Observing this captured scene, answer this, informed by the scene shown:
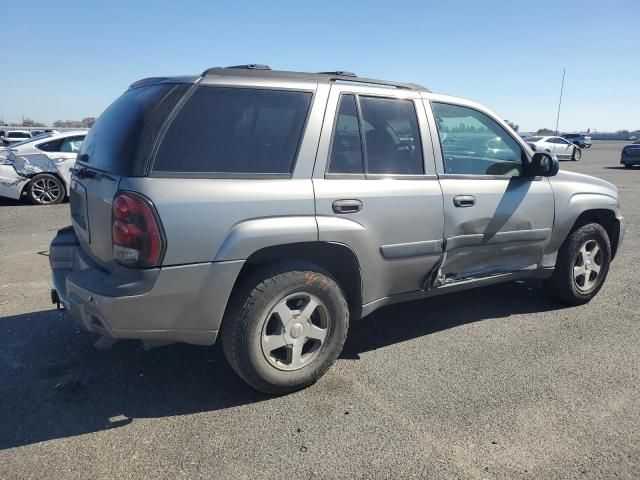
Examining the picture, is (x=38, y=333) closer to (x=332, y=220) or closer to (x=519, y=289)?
(x=332, y=220)

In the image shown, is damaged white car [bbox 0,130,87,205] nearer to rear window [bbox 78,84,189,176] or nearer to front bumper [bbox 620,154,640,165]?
rear window [bbox 78,84,189,176]

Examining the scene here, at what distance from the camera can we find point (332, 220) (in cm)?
314

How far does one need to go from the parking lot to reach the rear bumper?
531 millimetres

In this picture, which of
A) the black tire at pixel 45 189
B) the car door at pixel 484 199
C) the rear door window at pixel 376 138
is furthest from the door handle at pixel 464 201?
the black tire at pixel 45 189

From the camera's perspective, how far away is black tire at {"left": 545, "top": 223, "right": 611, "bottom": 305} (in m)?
4.64

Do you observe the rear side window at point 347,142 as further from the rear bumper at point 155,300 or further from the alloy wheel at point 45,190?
the alloy wheel at point 45,190

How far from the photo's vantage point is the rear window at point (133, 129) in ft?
9.00

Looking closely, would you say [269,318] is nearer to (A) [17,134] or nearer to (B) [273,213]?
(B) [273,213]

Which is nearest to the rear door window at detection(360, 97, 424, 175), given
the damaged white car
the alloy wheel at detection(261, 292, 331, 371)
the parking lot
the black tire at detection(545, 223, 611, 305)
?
the alloy wheel at detection(261, 292, 331, 371)

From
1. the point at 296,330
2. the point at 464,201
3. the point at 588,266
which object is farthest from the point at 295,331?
the point at 588,266

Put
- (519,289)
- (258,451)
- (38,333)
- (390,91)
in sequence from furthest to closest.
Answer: (519,289), (38,333), (390,91), (258,451)

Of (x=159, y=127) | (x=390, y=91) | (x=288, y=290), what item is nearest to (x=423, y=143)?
(x=390, y=91)

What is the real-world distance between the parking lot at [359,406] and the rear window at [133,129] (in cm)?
140

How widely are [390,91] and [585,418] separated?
2439 millimetres
